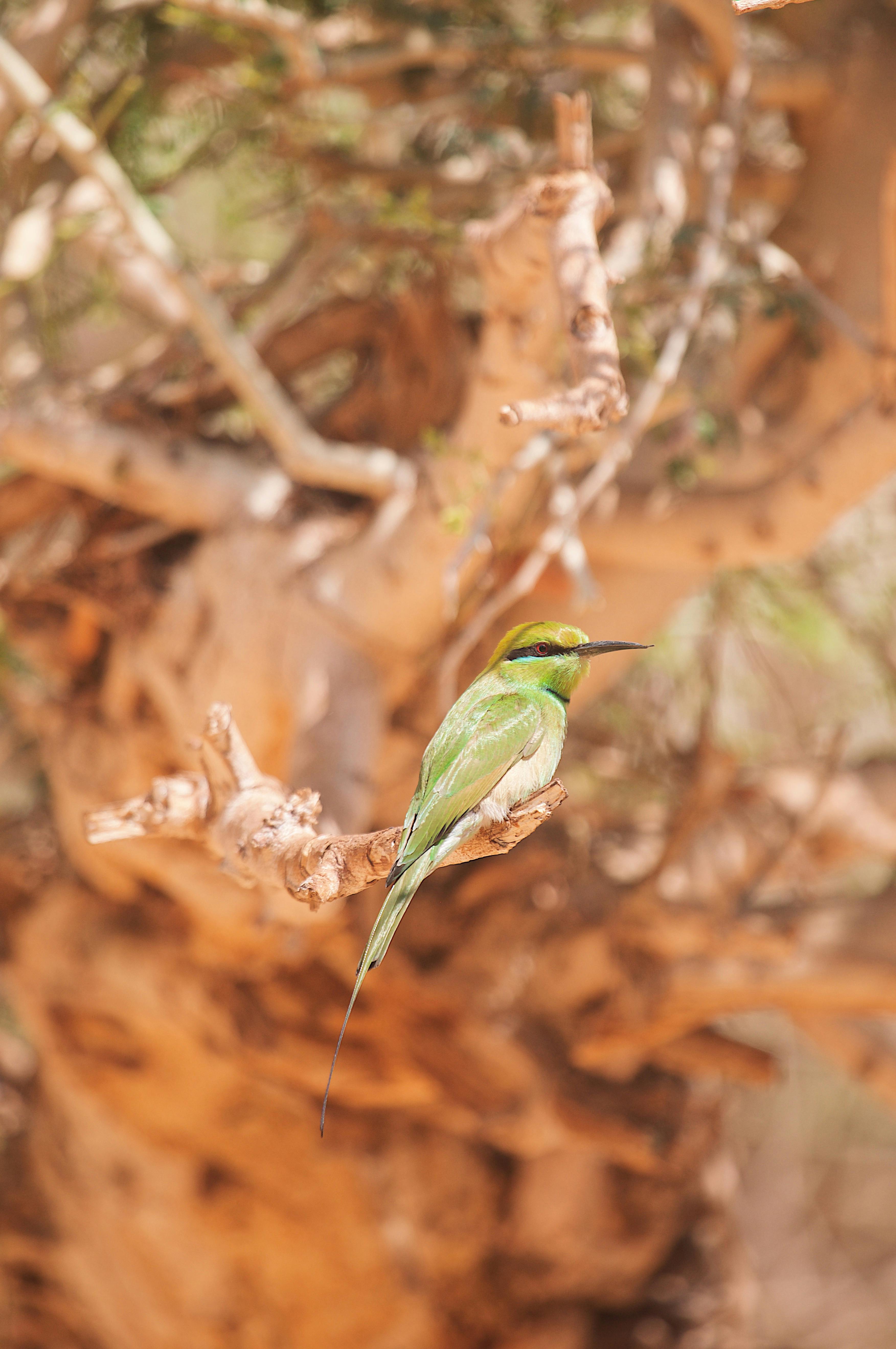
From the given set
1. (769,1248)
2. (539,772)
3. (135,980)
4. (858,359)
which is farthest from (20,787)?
(769,1248)

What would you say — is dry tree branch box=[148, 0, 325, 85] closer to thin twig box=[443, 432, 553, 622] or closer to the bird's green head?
thin twig box=[443, 432, 553, 622]

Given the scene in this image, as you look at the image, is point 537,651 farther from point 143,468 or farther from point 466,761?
point 143,468

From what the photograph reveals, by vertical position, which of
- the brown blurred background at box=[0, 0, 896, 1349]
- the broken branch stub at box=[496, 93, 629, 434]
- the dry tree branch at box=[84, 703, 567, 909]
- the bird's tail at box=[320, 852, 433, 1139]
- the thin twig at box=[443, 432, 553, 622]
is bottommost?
the brown blurred background at box=[0, 0, 896, 1349]

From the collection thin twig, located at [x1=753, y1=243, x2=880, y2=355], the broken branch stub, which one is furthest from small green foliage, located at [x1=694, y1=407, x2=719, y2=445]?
the broken branch stub

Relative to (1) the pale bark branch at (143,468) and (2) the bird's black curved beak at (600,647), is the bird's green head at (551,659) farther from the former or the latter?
(1) the pale bark branch at (143,468)

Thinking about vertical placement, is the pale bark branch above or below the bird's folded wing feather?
below

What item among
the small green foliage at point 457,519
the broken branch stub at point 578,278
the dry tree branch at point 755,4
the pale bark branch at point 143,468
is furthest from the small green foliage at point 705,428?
the dry tree branch at point 755,4
